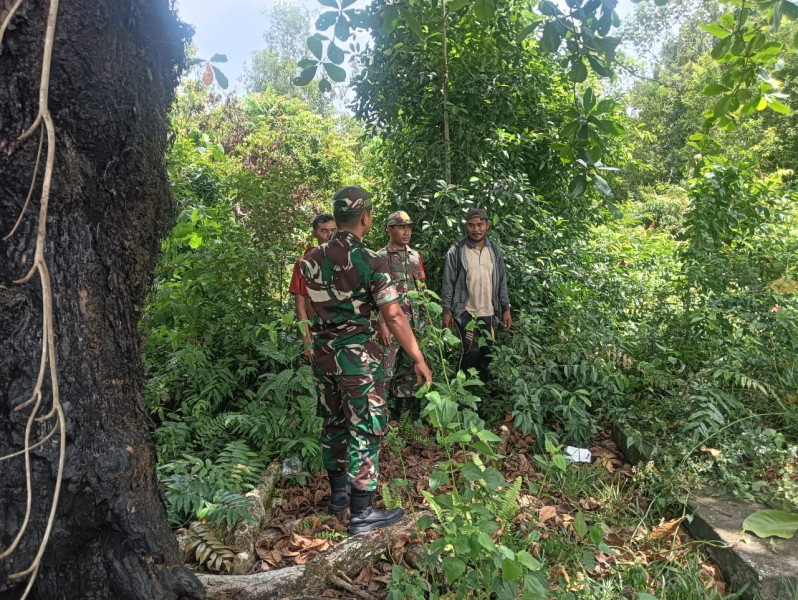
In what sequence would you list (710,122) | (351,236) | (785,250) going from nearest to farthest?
(710,122), (351,236), (785,250)

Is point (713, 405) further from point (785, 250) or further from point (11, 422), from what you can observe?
point (11, 422)

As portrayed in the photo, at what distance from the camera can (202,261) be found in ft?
16.2

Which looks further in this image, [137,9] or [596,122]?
[596,122]

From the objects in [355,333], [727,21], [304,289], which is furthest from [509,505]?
[304,289]

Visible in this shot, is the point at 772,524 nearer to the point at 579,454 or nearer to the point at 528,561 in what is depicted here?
the point at 579,454

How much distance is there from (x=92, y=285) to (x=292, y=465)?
2674mm

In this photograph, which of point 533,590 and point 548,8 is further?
point 548,8

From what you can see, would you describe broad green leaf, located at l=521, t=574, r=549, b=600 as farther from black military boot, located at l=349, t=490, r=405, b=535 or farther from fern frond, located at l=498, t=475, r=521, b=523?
black military boot, located at l=349, t=490, r=405, b=535

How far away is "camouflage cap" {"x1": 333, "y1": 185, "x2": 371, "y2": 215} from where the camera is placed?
10.5ft

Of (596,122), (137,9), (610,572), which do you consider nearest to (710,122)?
(596,122)

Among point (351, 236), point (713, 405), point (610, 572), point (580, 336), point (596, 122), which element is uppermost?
point (596, 122)

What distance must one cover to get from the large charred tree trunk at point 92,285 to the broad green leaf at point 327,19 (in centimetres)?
50

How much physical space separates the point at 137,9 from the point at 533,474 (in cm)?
359

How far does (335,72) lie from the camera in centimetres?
205
